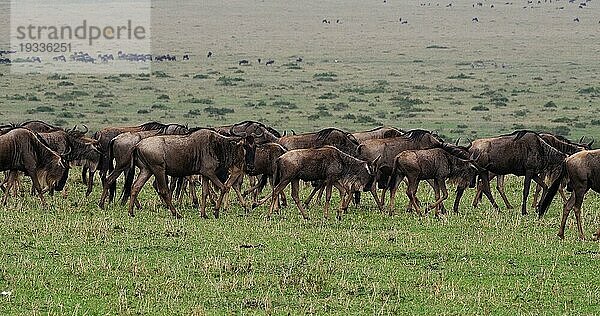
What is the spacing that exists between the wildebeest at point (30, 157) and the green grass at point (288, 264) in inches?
22.2

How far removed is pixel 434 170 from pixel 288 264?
5.42 m

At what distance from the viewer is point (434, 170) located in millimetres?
16203

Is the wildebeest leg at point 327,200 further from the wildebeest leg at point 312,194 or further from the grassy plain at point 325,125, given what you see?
the wildebeest leg at point 312,194

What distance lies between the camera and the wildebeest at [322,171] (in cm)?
1533

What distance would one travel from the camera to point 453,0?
10519 centimetres

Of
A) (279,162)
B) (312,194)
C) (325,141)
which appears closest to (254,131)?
(325,141)

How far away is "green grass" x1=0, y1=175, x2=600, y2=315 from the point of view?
9547 millimetres

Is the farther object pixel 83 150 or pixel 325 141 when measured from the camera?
pixel 83 150

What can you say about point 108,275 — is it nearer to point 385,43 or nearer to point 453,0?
point 385,43

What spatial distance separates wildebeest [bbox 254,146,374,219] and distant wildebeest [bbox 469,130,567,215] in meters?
2.04

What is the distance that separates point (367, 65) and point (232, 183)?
139ft

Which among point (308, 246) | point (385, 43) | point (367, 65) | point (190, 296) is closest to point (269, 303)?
point (190, 296)

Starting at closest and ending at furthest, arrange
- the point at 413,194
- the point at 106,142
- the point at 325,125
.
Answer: the point at 413,194 < the point at 106,142 < the point at 325,125

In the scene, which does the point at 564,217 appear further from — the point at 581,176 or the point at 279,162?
the point at 279,162
